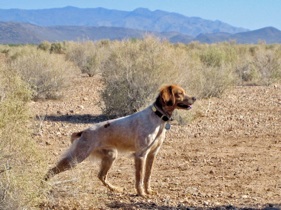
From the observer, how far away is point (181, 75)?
620 inches

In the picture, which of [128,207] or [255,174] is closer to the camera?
[128,207]

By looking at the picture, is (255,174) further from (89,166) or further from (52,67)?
(52,67)

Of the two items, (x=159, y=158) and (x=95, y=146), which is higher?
(x=95, y=146)

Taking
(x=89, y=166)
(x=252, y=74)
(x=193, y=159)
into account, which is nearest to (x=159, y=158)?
(x=193, y=159)

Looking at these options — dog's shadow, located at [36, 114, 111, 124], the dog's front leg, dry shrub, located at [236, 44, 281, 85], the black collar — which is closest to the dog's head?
the black collar

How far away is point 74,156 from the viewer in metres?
7.64

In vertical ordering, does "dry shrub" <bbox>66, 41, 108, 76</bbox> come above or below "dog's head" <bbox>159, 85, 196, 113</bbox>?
below

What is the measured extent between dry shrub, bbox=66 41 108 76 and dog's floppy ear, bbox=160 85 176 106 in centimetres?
1999

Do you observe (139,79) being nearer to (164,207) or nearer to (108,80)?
(108,80)

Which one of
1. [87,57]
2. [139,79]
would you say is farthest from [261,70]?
[139,79]

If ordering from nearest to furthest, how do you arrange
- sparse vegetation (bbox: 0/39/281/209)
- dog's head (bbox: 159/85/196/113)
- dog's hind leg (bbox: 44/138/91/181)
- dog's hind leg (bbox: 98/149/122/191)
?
1. sparse vegetation (bbox: 0/39/281/209)
2. dog's hind leg (bbox: 44/138/91/181)
3. dog's head (bbox: 159/85/196/113)
4. dog's hind leg (bbox: 98/149/122/191)

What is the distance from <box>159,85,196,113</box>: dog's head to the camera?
7.85 m

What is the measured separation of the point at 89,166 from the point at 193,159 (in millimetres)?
2021

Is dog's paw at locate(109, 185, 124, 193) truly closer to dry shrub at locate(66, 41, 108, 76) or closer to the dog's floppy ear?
the dog's floppy ear
